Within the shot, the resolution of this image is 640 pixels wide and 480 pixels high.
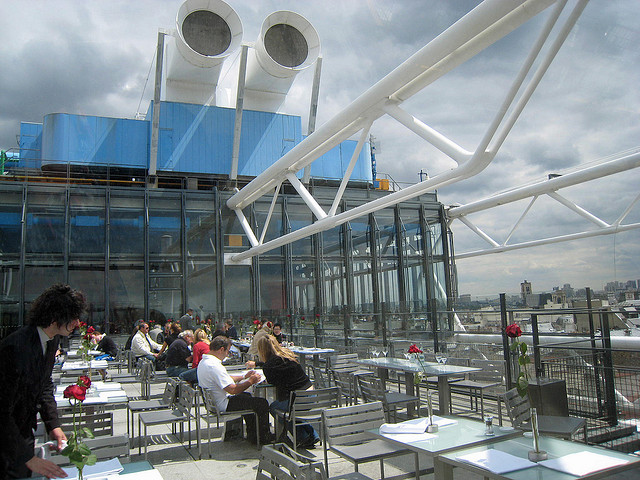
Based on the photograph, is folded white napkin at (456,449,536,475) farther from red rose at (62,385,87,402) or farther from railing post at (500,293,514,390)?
railing post at (500,293,514,390)

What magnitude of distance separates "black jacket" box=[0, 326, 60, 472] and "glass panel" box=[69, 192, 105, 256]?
16.2 m

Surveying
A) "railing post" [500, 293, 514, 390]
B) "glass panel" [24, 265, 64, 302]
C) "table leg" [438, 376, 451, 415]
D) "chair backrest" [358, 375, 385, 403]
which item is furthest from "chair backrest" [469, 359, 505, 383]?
"glass panel" [24, 265, 64, 302]

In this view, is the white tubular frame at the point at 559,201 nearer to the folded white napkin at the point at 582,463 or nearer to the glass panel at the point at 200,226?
the folded white napkin at the point at 582,463

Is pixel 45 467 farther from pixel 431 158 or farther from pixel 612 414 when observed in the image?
pixel 431 158

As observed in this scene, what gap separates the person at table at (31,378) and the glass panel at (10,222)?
53.2 feet

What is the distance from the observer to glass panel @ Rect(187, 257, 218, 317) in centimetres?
1888

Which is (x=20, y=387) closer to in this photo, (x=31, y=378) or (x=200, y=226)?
(x=31, y=378)

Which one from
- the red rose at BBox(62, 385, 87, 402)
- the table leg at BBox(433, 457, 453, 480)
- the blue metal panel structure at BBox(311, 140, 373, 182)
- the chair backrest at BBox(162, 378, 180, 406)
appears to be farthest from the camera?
the blue metal panel structure at BBox(311, 140, 373, 182)

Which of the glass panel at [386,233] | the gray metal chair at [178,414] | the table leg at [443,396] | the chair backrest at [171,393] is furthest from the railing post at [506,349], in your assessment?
the glass panel at [386,233]

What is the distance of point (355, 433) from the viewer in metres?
4.61

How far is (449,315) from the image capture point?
11242mm

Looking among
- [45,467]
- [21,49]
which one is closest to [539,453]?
[45,467]

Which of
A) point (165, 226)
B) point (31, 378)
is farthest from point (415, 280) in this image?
point (31, 378)

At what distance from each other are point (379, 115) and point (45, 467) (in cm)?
898
